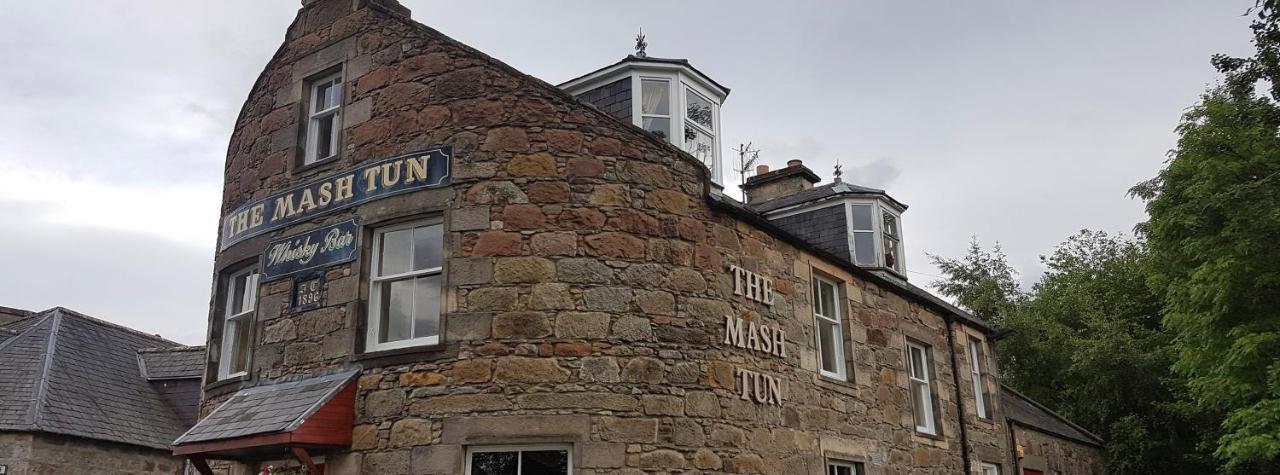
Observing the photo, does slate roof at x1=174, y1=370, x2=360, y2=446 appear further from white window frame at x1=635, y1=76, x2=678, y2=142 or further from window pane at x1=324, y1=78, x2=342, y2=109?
white window frame at x1=635, y1=76, x2=678, y2=142

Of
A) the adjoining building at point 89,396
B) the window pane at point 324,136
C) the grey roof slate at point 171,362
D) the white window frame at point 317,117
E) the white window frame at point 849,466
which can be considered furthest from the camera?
the grey roof slate at point 171,362

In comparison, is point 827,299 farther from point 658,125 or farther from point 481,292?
point 481,292

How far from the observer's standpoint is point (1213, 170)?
55.0 feet

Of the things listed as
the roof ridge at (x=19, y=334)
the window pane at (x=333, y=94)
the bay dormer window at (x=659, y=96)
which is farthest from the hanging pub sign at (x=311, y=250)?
the roof ridge at (x=19, y=334)

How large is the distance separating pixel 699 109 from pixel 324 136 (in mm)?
5219

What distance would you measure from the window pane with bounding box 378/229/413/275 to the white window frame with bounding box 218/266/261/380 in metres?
2.24

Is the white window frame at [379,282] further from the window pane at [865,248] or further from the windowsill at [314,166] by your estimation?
the window pane at [865,248]

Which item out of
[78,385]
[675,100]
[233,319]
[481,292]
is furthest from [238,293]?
[78,385]

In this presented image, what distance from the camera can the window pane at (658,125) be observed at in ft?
42.0

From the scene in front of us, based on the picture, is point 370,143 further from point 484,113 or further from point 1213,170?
point 1213,170

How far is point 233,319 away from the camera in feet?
38.2

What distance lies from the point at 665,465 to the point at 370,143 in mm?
4792

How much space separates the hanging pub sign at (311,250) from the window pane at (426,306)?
0.87 meters

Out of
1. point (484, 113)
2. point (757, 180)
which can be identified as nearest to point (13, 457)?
point (484, 113)
